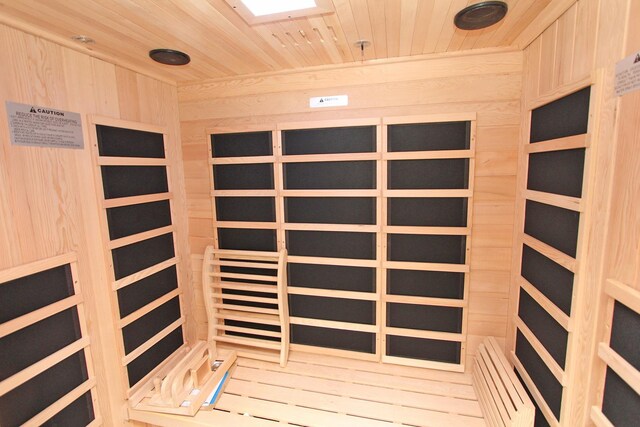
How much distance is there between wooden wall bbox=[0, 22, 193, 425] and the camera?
1.32 m

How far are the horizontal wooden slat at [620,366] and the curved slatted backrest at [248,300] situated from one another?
5.55 feet

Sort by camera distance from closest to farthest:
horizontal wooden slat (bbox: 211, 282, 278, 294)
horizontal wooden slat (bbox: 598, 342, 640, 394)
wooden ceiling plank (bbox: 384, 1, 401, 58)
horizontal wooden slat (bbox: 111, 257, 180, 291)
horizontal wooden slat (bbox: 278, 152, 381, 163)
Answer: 1. horizontal wooden slat (bbox: 598, 342, 640, 394)
2. wooden ceiling plank (bbox: 384, 1, 401, 58)
3. horizontal wooden slat (bbox: 111, 257, 180, 291)
4. horizontal wooden slat (bbox: 278, 152, 381, 163)
5. horizontal wooden slat (bbox: 211, 282, 278, 294)

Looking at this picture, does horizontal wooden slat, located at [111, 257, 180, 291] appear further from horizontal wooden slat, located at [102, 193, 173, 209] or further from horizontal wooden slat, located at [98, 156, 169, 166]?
horizontal wooden slat, located at [98, 156, 169, 166]

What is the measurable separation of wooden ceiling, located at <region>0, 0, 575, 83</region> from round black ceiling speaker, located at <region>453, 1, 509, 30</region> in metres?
0.03

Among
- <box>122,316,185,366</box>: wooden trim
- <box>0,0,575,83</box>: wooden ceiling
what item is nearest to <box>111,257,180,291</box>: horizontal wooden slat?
<box>122,316,185,366</box>: wooden trim

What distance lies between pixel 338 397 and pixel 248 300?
0.91 meters

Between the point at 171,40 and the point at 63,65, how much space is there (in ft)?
1.76

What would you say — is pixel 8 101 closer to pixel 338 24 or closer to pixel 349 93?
pixel 338 24

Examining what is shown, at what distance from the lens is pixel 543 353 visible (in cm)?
147

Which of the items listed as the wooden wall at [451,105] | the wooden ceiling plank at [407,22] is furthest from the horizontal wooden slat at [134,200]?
the wooden ceiling plank at [407,22]

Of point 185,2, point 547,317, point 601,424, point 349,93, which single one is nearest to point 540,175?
point 547,317

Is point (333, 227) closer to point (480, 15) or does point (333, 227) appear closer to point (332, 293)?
point (332, 293)

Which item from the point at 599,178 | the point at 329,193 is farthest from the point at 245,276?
the point at 599,178

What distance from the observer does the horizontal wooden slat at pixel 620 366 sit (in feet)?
3.10
